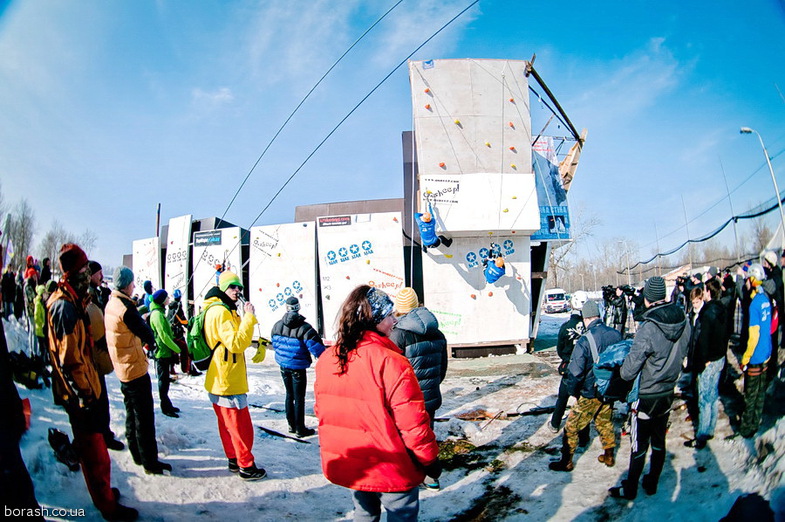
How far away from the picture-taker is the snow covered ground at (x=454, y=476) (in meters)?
1.93

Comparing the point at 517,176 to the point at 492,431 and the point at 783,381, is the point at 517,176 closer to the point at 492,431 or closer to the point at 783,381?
the point at 492,431

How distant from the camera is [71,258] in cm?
245

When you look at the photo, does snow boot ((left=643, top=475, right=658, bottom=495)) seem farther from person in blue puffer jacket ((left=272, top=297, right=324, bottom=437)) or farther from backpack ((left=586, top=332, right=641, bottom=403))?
person in blue puffer jacket ((left=272, top=297, right=324, bottom=437))

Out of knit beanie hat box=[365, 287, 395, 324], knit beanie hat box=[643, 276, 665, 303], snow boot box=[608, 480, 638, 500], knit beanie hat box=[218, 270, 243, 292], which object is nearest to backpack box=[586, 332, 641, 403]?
knit beanie hat box=[643, 276, 665, 303]

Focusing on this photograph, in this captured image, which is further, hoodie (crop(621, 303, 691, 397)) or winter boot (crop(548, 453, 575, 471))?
winter boot (crop(548, 453, 575, 471))

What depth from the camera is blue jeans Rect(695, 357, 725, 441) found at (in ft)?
9.00

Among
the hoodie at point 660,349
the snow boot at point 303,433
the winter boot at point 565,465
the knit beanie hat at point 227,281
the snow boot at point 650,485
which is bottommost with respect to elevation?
the winter boot at point 565,465

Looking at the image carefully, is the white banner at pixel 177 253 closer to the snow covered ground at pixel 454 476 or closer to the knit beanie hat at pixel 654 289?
the snow covered ground at pixel 454 476

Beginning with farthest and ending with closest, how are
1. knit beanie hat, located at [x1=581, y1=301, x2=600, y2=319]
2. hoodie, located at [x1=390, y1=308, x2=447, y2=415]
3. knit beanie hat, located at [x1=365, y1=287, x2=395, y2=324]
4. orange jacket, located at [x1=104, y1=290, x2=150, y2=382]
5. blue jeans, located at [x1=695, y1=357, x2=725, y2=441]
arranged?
1. knit beanie hat, located at [x1=581, y1=301, x2=600, y2=319]
2. hoodie, located at [x1=390, y1=308, x2=447, y2=415]
3. orange jacket, located at [x1=104, y1=290, x2=150, y2=382]
4. blue jeans, located at [x1=695, y1=357, x2=725, y2=441]
5. knit beanie hat, located at [x1=365, y1=287, x2=395, y2=324]

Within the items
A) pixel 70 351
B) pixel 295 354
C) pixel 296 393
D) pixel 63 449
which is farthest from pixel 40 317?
pixel 296 393

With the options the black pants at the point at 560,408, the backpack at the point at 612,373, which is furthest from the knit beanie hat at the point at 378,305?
the black pants at the point at 560,408

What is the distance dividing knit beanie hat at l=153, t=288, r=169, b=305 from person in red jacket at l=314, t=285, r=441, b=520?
10.3 feet

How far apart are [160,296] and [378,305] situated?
11.2ft

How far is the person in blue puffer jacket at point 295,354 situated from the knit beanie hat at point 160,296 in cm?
136
